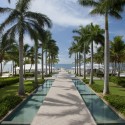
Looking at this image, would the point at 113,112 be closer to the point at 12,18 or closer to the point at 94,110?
the point at 94,110

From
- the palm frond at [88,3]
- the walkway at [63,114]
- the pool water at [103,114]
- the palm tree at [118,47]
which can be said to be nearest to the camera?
the walkway at [63,114]

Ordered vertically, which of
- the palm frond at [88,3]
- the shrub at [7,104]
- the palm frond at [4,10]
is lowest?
the shrub at [7,104]

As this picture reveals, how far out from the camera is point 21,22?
896 inches

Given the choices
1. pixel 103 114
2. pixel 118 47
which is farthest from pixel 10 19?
pixel 118 47

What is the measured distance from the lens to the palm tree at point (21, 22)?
22.8 m

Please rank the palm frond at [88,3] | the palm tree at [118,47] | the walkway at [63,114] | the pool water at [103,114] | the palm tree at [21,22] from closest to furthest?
the walkway at [63,114] → the pool water at [103,114] → the palm tree at [21,22] → the palm frond at [88,3] → the palm tree at [118,47]

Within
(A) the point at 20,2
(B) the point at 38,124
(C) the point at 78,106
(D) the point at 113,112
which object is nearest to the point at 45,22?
(A) the point at 20,2

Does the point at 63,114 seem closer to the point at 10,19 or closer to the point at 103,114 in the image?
the point at 103,114

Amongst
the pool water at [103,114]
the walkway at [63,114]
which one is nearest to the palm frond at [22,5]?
the walkway at [63,114]

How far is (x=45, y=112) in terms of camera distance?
15414 mm

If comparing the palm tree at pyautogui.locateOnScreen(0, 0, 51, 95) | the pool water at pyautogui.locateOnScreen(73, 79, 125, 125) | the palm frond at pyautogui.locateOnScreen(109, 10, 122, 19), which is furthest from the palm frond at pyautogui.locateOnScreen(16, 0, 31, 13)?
the pool water at pyautogui.locateOnScreen(73, 79, 125, 125)

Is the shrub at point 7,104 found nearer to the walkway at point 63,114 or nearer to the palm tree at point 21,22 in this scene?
the walkway at point 63,114

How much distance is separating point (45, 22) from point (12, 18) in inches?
126

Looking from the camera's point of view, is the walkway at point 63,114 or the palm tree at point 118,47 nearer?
the walkway at point 63,114
